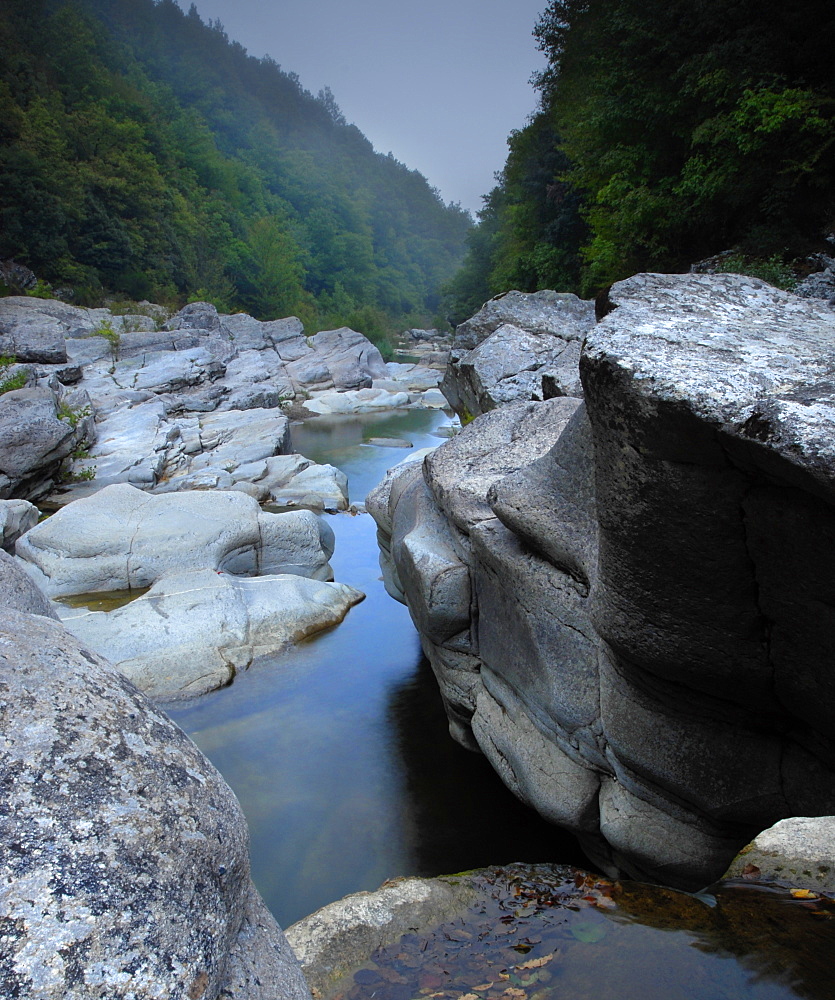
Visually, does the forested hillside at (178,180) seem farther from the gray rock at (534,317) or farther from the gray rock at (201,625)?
the gray rock at (201,625)

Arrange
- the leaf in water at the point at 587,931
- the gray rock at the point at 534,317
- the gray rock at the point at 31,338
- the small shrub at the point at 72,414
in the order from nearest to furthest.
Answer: the leaf in water at the point at 587,931 → the gray rock at the point at 534,317 → the small shrub at the point at 72,414 → the gray rock at the point at 31,338

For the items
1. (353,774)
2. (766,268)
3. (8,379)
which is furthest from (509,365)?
(8,379)

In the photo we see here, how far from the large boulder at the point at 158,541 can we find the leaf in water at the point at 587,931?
670cm

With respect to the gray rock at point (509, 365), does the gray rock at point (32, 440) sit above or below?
below

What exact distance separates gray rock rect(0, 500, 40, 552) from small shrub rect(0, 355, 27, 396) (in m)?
5.89

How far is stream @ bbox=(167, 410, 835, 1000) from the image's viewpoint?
301 cm

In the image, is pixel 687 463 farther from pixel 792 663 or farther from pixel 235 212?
pixel 235 212

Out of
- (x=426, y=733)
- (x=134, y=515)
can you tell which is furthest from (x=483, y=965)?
(x=134, y=515)

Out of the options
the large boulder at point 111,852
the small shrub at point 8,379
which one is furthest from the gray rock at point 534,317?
the large boulder at point 111,852

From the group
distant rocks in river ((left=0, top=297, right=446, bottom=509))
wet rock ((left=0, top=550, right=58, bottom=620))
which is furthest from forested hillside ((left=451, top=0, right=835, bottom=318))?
wet rock ((left=0, top=550, right=58, bottom=620))

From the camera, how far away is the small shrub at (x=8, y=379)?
52.4 ft

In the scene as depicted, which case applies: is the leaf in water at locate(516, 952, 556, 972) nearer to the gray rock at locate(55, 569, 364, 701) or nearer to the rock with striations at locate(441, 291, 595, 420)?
the gray rock at locate(55, 569, 364, 701)

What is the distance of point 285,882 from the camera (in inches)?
196

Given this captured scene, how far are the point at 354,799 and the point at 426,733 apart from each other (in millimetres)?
1092
